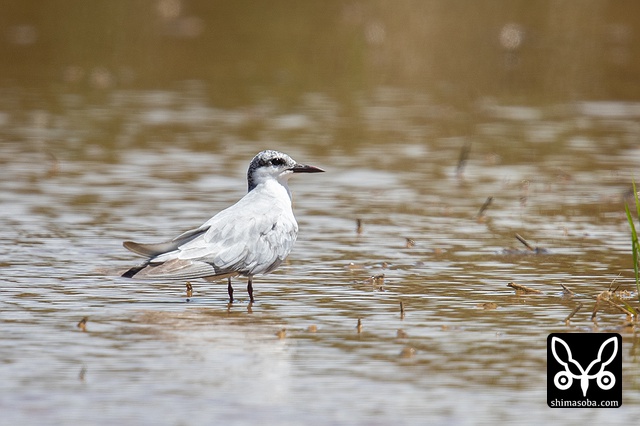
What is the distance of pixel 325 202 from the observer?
Answer: 1362 cm

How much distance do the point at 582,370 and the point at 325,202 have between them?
635cm

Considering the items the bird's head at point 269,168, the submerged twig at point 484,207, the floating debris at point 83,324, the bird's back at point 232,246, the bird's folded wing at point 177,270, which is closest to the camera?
the floating debris at point 83,324

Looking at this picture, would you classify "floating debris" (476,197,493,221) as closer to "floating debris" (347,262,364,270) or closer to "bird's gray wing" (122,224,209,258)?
"floating debris" (347,262,364,270)

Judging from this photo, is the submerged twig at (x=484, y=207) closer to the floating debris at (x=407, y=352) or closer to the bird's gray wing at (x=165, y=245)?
the bird's gray wing at (x=165, y=245)

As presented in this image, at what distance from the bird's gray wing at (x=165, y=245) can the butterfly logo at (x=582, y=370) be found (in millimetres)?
2588

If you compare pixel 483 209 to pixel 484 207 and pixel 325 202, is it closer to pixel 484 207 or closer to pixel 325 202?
pixel 484 207

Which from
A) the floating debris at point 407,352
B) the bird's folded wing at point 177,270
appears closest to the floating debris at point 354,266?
the bird's folded wing at point 177,270

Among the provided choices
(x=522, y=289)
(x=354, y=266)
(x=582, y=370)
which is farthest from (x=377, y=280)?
(x=582, y=370)

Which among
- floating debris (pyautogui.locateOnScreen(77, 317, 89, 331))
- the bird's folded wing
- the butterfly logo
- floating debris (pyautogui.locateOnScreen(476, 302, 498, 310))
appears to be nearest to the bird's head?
the bird's folded wing

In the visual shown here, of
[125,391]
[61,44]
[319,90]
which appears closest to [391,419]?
[125,391]

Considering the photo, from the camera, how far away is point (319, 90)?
21.8 metres

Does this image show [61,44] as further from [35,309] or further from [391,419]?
[391,419]

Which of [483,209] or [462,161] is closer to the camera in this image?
[483,209]

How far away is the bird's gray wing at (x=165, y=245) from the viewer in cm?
902
